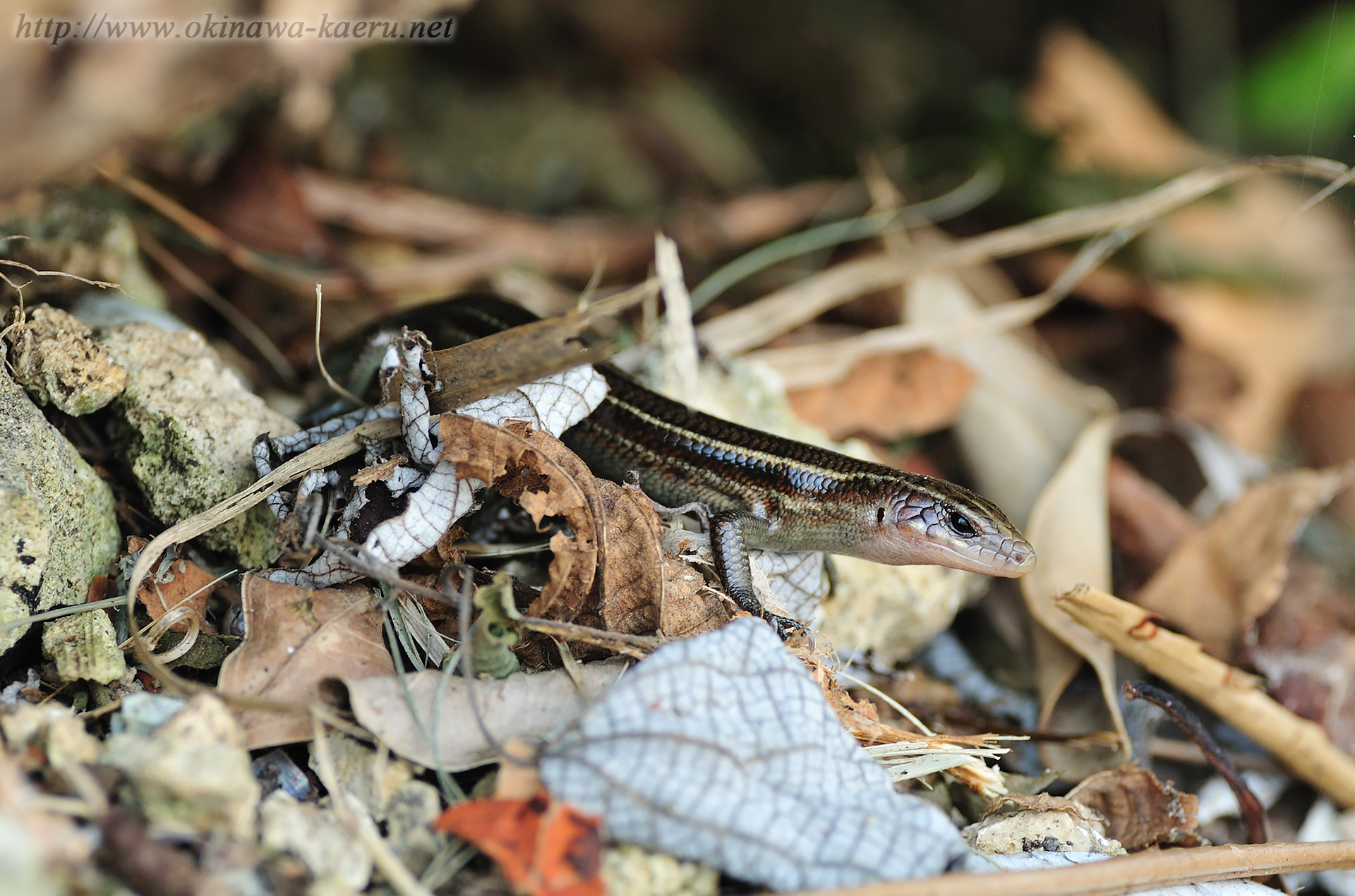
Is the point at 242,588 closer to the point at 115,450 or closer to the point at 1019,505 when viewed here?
the point at 115,450

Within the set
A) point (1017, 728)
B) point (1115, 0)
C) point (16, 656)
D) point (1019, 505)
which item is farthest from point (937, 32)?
point (16, 656)

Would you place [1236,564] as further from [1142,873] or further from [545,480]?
[545,480]

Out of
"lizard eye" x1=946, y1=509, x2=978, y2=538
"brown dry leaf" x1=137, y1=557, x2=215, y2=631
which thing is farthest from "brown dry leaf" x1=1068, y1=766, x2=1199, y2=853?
"brown dry leaf" x1=137, y1=557, x2=215, y2=631

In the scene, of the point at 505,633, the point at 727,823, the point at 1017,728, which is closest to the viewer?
the point at 727,823

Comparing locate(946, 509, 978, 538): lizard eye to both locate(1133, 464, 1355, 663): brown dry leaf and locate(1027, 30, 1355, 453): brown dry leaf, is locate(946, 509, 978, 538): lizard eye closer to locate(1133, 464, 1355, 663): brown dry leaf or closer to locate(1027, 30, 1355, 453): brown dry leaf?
locate(1133, 464, 1355, 663): brown dry leaf

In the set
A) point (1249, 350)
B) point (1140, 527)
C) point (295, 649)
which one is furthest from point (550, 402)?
point (1249, 350)
